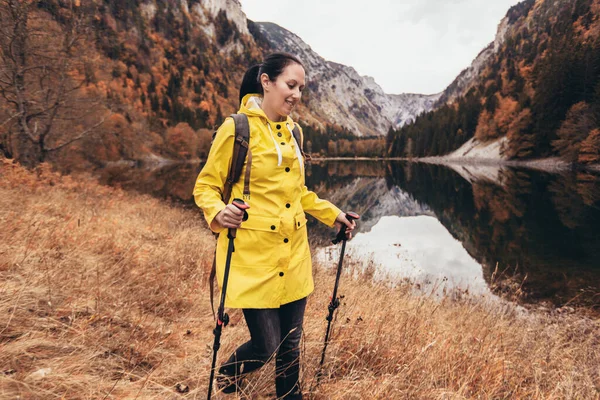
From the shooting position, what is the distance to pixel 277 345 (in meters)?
2.19

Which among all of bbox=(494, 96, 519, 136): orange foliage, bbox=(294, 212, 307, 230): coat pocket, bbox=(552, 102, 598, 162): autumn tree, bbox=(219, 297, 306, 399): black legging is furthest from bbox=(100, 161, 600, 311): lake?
bbox=(494, 96, 519, 136): orange foliage

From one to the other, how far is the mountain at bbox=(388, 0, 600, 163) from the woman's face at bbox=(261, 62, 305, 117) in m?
48.6

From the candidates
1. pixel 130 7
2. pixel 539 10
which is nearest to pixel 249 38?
pixel 130 7

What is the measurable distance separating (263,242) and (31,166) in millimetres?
14918

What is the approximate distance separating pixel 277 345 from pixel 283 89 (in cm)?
176

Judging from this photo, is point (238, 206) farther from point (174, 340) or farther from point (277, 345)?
point (174, 340)

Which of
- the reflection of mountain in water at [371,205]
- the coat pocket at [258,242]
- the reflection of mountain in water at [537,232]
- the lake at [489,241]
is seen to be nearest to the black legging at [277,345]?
the coat pocket at [258,242]

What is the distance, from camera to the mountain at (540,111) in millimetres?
41469

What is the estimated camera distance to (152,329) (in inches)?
135

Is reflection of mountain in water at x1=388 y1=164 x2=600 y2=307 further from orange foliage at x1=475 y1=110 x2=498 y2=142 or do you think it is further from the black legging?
orange foliage at x1=475 y1=110 x2=498 y2=142

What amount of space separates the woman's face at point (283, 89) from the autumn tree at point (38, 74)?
43.5 feet

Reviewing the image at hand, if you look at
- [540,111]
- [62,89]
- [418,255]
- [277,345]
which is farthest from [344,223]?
[540,111]

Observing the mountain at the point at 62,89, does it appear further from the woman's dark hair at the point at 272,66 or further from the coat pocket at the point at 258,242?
the coat pocket at the point at 258,242

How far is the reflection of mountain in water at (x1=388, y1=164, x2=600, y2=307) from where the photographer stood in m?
9.02
